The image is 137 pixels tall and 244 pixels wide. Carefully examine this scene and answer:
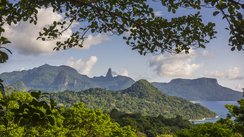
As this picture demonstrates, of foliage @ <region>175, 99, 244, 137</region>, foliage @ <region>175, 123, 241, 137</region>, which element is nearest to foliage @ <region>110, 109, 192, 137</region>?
foliage @ <region>175, 123, 241, 137</region>

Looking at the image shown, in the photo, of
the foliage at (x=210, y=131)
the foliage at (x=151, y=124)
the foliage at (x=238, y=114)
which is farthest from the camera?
the foliage at (x=151, y=124)

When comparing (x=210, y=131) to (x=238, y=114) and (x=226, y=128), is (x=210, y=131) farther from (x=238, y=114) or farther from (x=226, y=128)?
(x=238, y=114)

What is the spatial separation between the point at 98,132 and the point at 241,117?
48.2ft

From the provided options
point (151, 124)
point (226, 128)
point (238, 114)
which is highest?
point (238, 114)

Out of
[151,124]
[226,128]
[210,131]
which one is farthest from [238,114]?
[151,124]

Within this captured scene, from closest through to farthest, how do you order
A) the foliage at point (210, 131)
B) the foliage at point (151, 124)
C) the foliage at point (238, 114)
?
the foliage at point (210, 131)
the foliage at point (238, 114)
the foliage at point (151, 124)

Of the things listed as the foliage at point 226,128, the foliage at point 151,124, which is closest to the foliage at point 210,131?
the foliage at point 226,128

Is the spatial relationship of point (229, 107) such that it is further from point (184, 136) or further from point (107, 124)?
point (107, 124)

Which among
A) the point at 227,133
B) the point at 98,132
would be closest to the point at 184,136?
the point at 227,133

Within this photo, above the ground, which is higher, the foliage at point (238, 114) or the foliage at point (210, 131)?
the foliage at point (238, 114)

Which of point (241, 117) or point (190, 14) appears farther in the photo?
point (241, 117)

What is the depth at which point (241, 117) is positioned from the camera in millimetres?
20969

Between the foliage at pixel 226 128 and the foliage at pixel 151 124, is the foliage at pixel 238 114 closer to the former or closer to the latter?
the foliage at pixel 226 128

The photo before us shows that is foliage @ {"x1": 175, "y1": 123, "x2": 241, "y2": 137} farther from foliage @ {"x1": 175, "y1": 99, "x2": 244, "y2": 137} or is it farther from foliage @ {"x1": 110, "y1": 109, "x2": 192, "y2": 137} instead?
foliage @ {"x1": 110, "y1": 109, "x2": 192, "y2": 137}
